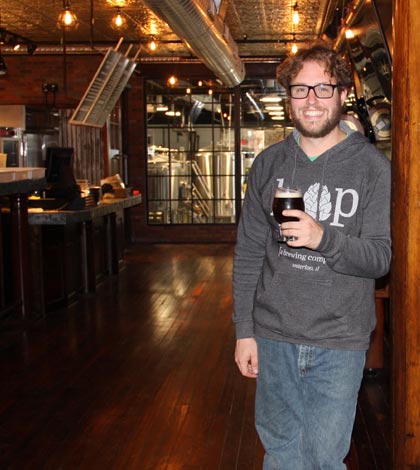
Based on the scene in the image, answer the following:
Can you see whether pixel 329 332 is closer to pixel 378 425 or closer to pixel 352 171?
pixel 352 171

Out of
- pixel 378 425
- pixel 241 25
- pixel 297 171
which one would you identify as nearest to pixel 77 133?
pixel 241 25

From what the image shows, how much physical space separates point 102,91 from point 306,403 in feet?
26.1

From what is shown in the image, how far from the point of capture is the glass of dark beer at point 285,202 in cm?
229

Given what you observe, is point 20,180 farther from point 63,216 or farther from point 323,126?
point 323,126

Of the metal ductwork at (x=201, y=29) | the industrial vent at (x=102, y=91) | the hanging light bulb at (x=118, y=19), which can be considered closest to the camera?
the metal ductwork at (x=201, y=29)

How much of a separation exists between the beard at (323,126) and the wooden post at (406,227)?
193 millimetres

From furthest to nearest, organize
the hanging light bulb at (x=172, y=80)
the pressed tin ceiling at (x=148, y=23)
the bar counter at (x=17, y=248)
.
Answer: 1. the hanging light bulb at (x=172, y=80)
2. the pressed tin ceiling at (x=148, y=23)
3. the bar counter at (x=17, y=248)

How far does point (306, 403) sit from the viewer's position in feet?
8.33

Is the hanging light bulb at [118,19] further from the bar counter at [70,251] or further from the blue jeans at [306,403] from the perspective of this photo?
the blue jeans at [306,403]

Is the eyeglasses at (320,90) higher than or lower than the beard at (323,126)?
higher

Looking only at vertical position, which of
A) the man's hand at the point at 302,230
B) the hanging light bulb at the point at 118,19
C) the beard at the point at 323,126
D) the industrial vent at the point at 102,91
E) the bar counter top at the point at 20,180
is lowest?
the bar counter top at the point at 20,180

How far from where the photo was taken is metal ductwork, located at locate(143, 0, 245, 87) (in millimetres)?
5340

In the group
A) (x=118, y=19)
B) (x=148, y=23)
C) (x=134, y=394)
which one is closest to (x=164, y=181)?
(x=148, y=23)

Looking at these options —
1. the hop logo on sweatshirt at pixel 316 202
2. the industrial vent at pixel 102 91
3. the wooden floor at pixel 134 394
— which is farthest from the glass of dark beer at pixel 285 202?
the industrial vent at pixel 102 91
